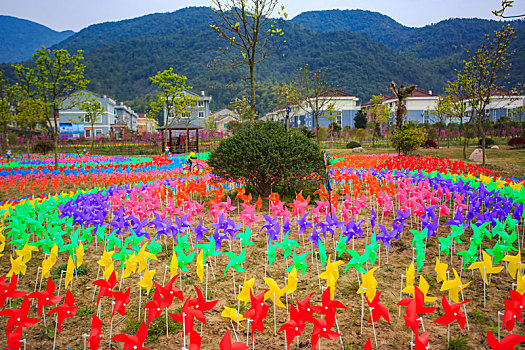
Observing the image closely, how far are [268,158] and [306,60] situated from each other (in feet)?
392

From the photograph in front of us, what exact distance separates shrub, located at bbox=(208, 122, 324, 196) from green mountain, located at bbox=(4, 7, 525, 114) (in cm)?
7010

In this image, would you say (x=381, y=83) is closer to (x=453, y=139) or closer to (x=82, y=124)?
(x=453, y=139)

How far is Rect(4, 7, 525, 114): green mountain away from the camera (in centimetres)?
9419

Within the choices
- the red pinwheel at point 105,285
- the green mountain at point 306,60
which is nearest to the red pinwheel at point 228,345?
the red pinwheel at point 105,285

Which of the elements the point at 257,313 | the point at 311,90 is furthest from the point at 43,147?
the point at 257,313

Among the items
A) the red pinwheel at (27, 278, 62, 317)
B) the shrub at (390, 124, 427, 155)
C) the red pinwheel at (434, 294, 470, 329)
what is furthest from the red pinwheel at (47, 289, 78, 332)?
the shrub at (390, 124, 427, 155)

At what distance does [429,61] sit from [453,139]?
327ft

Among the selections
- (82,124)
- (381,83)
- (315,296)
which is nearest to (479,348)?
(315,296)

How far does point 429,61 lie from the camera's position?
389 feet

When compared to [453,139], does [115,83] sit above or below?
above

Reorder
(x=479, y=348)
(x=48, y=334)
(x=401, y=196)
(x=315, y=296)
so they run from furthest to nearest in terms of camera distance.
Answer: (x=401, y=196)
(x=315, y=296)
(x=48, y=334)
(x=479, y=348)

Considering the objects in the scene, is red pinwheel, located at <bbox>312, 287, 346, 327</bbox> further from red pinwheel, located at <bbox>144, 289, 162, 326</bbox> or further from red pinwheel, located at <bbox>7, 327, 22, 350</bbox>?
red pinwheel, located at <bbox>7, 327, 22, 350</bbox>

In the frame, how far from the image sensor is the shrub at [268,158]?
21.7ft

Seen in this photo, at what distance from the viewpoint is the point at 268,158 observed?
21.4 ft
